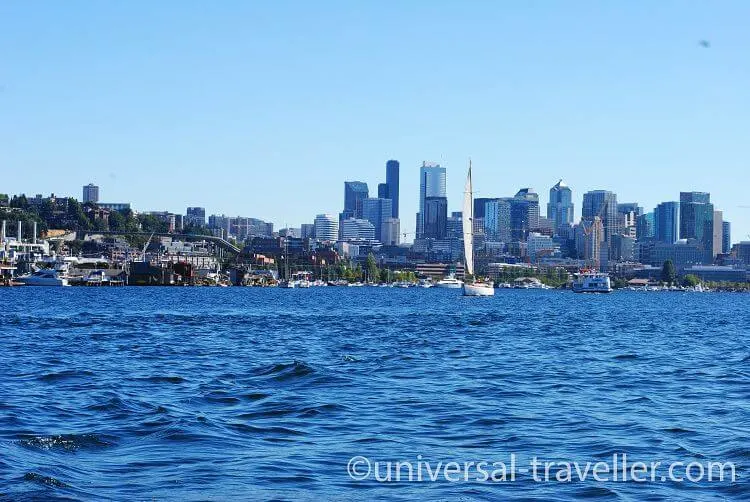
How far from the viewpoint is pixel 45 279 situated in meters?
186

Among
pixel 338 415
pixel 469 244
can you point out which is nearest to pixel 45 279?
pixel 469 244

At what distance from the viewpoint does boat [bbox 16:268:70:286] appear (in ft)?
609

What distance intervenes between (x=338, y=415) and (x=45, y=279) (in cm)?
17157

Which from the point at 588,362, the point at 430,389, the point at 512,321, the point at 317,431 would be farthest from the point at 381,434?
the point at 512,321

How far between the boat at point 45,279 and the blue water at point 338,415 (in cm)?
14414

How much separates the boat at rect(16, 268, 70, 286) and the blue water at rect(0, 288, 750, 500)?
144 meters

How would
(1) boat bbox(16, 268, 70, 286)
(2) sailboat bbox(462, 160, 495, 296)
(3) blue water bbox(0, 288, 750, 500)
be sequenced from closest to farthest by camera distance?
(3) blue water bbox(0, 288, 750, 500) < (2) sailboat bbox(462, 160, 495, 296) < (1) boat bbox(16, 268, 70, 286)

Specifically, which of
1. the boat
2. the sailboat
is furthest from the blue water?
the boat

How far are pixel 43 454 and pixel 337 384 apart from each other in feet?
38.8

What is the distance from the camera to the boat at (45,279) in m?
186

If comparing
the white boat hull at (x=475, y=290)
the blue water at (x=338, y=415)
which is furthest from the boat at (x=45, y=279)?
the blue water at (x=338, y=415)

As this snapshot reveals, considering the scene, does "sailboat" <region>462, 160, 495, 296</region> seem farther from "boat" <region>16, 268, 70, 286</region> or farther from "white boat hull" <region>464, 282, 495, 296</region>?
"boat" <region>16, 268, 70, 286</region>

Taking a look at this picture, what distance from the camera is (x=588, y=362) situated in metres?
38.2

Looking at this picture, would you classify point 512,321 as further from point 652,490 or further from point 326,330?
point 652,490
